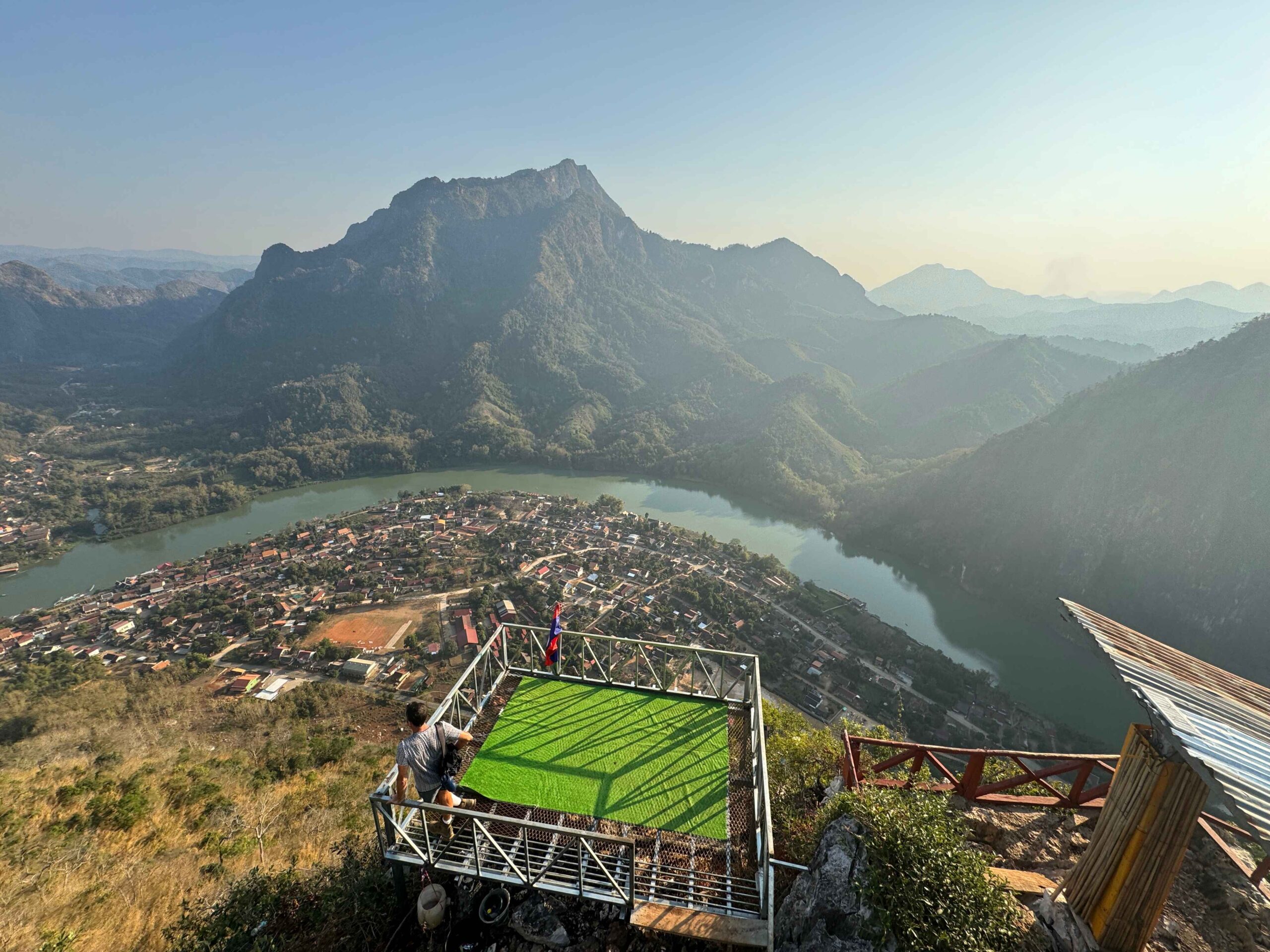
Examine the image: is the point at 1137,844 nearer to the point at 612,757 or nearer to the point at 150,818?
the point at 612,757

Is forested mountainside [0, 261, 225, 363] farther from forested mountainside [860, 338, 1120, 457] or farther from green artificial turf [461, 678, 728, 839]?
green artificial turf [461, 678, 728, 839]

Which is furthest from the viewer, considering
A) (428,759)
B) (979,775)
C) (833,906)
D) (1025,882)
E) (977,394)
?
(977,394)

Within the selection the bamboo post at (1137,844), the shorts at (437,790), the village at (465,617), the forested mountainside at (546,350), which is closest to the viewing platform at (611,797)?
the shorts at (437,790)

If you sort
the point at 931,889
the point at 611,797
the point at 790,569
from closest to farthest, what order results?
the point at 931,889, the point at 611,797, the point at 790,569

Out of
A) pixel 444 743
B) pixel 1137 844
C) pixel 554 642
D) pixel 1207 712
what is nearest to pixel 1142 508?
pixel 1207 712

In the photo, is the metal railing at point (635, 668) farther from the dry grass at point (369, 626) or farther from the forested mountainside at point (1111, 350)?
the forested mountainside at point (1111, 350)

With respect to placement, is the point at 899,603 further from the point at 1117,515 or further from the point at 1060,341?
the point at 1060,341
